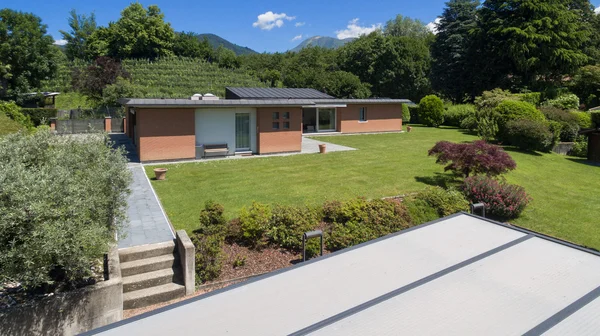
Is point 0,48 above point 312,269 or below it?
above

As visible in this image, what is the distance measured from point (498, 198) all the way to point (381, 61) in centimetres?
4444

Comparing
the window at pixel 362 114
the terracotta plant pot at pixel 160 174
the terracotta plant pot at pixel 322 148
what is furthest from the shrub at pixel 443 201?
the window at pixel 362 114

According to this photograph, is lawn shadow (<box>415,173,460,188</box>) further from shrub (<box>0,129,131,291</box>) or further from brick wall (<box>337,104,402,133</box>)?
brick wall (<box>337,104,402,133</box>)

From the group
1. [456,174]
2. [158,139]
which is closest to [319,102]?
[158,139]

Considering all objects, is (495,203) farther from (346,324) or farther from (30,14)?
(30,14)

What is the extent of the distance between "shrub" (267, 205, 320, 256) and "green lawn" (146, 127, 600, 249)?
2132 millimetres

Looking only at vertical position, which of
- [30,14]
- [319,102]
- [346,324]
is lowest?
[346,324]

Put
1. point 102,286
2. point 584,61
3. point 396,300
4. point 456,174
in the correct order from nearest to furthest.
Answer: point 396,300
point 102,286
point 456,174
point 584,61

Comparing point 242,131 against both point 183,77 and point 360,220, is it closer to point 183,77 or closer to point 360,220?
point 360,220

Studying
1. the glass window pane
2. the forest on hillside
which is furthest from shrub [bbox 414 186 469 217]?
the forest on hillside

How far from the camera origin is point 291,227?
26.1 ft

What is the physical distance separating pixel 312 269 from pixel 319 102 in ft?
79.1

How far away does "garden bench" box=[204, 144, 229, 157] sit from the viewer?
18.5 m

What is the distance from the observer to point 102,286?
536 centimetres
